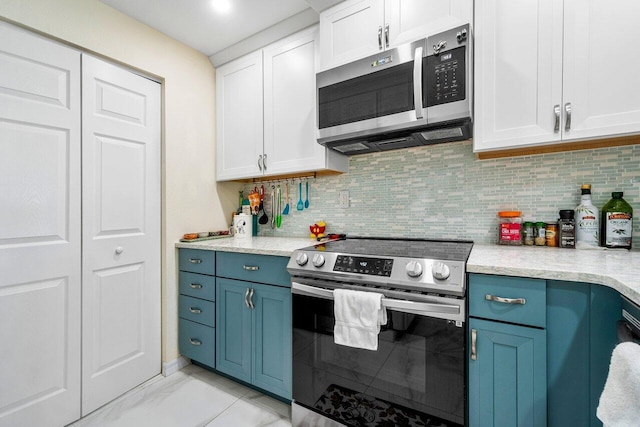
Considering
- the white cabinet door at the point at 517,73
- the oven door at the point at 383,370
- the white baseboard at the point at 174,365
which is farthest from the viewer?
the white baseboard at the point at 174,365

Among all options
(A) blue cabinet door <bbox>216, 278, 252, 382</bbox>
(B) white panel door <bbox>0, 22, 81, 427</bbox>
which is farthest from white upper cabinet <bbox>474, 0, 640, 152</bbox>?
(B) white panel door <bbox>0, 22, 81, 427</bbox>

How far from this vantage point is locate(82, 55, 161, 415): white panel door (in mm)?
1666

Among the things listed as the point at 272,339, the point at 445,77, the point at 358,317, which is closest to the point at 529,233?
the point at 445,77

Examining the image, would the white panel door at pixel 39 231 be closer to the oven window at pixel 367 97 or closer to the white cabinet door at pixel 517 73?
the oven window at pixel 367 97

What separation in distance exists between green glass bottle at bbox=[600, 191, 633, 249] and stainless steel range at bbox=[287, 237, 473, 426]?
58cm

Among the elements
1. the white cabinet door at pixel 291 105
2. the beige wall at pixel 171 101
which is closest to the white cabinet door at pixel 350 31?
the white cabinet door at pixel 291 105

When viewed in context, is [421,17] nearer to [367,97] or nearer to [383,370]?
[367,97]

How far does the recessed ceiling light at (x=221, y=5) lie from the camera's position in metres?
Result: 1.73

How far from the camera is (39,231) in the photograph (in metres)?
1.49

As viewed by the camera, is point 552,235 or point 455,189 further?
point 455,189

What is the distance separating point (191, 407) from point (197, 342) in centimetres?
40

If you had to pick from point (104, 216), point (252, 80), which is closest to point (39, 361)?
point (104, 216)

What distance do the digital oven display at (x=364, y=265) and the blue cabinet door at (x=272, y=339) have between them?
42cm

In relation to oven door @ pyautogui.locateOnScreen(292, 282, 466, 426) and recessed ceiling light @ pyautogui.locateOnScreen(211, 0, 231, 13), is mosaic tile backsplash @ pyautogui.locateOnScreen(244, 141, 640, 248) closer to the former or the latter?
oven door @ pyautogui.locateOnScreen(292, 282, 466, 426)
